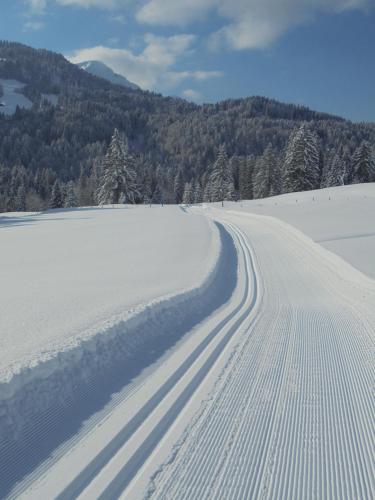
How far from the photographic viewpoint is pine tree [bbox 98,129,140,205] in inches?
1838

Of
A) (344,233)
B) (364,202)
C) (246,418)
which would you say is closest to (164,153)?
(364,202)

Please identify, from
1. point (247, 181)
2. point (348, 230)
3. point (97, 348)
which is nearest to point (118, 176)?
point (247, 181)

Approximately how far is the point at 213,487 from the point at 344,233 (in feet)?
48.2

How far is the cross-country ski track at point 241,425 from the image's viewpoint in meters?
2.83

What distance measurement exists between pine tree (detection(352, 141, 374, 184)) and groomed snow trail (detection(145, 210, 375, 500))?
55.8 m

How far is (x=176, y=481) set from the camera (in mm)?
2865

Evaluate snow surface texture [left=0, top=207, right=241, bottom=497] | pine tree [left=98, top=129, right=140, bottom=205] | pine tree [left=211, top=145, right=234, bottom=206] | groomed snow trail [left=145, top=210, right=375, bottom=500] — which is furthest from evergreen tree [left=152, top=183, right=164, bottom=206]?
groomed snow trail [left=145, top=210, right=375, bottom=500]

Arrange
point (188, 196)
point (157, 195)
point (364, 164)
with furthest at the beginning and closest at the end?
point (157, 195), point (188, 196), point (364, 164)

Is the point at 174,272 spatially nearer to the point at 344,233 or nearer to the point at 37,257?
the point at 37,257

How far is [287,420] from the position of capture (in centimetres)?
364

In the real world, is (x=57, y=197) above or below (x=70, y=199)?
above

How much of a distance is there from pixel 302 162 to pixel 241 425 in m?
48.9

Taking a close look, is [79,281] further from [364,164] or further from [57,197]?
[57,197]

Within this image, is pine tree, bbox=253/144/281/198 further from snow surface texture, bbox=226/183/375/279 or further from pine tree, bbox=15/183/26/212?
pine tree, bbox=15/183/26/212
